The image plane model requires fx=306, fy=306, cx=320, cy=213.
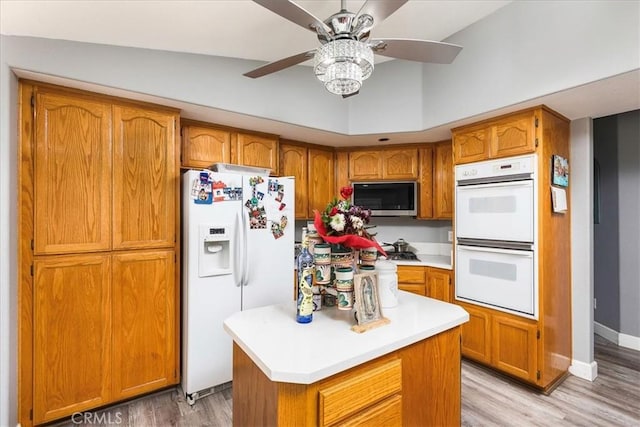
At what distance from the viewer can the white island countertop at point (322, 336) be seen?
1.02 m

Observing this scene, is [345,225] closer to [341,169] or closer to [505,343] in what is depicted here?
[505,343]

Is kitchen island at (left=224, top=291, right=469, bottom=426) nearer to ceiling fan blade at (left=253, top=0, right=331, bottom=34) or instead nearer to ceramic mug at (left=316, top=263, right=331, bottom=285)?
ceramic mug at (left=316, top=263, right=331, bottom=285)

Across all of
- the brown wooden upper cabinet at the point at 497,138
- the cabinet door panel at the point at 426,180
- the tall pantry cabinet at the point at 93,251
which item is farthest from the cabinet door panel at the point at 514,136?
the tall pantry cabinet at the point at 93,251

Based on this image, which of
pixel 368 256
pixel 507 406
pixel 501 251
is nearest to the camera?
pixel 368 256

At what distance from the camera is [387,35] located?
7.23 feet

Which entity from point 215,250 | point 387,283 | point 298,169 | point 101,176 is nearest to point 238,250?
point 215,250

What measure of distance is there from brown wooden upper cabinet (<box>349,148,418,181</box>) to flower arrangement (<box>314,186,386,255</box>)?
2.23 metres

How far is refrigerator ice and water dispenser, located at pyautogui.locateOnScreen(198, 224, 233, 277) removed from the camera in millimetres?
2273

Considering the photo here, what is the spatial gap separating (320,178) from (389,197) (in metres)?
0.84

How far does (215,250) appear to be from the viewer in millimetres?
2342

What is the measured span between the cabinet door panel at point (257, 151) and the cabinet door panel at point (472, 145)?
1767 mm

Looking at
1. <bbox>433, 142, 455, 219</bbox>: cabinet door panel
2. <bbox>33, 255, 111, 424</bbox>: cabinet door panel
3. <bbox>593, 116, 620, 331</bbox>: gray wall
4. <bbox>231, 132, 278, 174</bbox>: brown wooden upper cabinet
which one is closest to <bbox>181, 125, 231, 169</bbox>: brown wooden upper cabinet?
<bbox>231, 132, 278, 174</bbox>: brown wooden upper cabinet

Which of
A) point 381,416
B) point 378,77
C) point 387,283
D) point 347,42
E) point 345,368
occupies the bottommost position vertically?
point 381,416

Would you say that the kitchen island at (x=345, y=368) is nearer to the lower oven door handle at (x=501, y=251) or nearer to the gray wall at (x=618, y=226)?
the lower oven door handle at (x=501, y=251)
